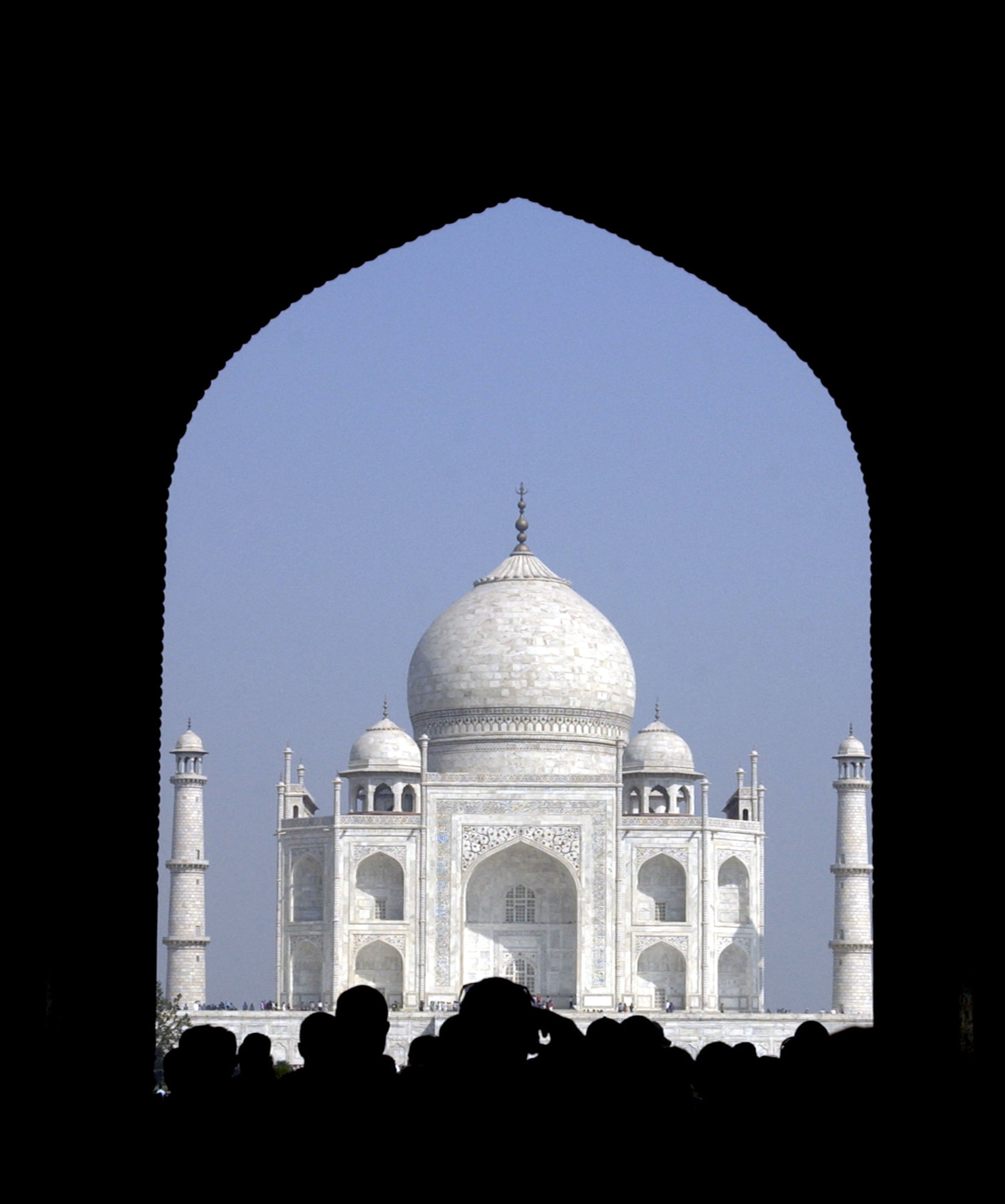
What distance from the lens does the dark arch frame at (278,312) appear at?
7.59 meters

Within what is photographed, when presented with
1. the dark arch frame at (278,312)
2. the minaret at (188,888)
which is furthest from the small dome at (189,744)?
the dark arch frame at (278,312)

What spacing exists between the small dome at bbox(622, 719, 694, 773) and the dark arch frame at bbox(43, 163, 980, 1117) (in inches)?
1129

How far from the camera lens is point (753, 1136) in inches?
197

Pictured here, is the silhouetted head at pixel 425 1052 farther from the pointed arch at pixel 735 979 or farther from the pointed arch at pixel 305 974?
the pointed arch at pixel 735 979

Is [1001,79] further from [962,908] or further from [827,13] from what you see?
[962,908]

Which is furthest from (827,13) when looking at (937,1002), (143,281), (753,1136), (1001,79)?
(753,1136)

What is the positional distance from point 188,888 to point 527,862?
5.54 meters

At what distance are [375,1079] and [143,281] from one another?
419 centimetres

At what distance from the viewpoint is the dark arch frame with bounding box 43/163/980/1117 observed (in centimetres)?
759

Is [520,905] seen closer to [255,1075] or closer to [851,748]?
[851,748]

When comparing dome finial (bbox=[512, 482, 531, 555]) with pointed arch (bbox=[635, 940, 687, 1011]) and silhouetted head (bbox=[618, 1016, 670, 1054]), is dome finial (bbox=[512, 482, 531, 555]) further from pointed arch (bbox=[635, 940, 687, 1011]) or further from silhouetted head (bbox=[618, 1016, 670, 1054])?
silhouetted head (bbox=[618, 1016, 670, 1054])

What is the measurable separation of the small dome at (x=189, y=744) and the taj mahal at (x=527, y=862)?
51 millimetres

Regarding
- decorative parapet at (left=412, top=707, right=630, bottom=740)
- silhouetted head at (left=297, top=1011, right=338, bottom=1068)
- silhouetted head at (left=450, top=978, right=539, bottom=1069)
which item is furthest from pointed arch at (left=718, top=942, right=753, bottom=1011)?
silhouetted head at (left=450, top=978, right=539, bottom=1069)

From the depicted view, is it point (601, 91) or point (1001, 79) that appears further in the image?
point (601, 91)
